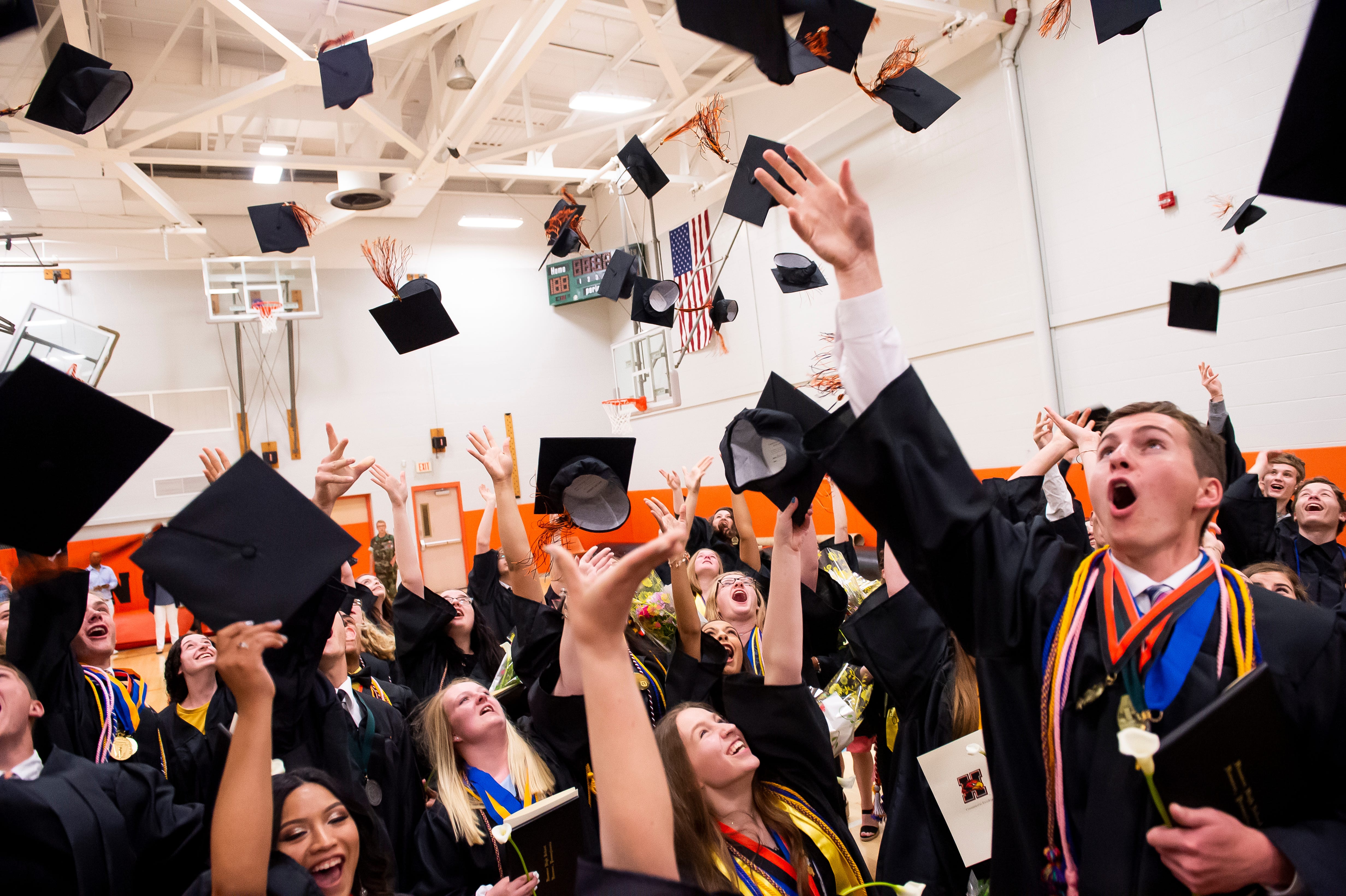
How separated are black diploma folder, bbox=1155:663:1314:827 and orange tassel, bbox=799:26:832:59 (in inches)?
106

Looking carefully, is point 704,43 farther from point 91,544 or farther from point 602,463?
point 91,544

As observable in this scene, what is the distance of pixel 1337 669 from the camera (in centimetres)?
118

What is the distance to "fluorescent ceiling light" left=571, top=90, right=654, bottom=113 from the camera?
29.0 feet

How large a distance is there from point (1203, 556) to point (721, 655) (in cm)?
168

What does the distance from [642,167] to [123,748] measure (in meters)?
4.48

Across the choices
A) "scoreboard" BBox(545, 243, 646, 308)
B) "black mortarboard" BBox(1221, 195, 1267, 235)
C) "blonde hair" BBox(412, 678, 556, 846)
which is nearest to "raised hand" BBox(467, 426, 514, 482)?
"blonde hair" BBox(412, 678, 556, 846)

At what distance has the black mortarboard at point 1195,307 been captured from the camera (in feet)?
13.5

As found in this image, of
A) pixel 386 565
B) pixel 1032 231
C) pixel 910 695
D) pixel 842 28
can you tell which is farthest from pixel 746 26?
pixel 1032 231

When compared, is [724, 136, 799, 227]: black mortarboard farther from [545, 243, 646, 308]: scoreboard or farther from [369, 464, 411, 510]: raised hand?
[545, 243, 646, 308]: scoreboard

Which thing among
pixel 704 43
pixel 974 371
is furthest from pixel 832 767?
pixel 704 43

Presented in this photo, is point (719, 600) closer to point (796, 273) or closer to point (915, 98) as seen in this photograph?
point (796, 273)

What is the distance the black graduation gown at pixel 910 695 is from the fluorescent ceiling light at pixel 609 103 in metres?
7.82

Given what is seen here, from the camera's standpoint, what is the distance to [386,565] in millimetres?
6535

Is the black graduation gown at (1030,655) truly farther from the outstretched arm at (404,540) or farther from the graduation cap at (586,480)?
the outstretched arm at (404,540)
